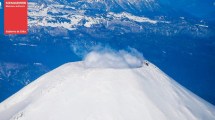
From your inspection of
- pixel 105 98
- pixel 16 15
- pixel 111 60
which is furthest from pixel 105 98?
pixel 16 15

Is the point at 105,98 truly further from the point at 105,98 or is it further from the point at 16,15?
the point at 16,15

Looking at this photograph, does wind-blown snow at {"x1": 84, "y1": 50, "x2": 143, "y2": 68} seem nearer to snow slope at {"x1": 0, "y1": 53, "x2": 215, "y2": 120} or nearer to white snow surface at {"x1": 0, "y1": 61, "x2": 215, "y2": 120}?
snow slope at {"x1": 0, "y1": 53, "x2": 215, "y2": 120}

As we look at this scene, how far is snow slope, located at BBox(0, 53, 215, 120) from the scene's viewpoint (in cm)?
2447

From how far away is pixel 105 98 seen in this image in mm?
25953

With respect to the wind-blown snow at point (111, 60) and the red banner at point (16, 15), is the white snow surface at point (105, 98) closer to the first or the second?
the wind-blown snow at point (111, 60)

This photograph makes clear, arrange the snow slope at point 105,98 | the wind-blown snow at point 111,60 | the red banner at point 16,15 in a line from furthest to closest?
the red banner at point 16,15
the wind-blown snow at point 111,60
the snow slope at point 105,98

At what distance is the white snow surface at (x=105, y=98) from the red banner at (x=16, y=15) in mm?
15718

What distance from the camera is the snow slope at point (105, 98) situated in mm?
24469

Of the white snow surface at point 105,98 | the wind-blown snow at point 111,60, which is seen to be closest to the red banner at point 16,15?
the wind-blown snow at point 111,60

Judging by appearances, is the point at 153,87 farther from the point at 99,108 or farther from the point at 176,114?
the point at 99,108

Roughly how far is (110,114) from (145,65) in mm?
11177

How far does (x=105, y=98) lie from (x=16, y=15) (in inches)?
986

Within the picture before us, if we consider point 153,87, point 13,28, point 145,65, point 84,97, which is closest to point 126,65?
point 145,65

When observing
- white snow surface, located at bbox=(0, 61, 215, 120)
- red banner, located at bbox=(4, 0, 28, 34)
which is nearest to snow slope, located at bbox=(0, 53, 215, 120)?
white snow surface, located at bbox=(0, 61, 215, 120)
